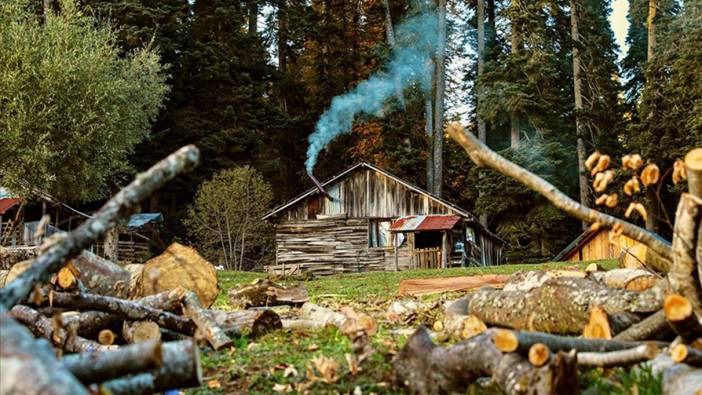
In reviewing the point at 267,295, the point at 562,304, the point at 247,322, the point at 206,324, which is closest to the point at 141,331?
the point at 206,324

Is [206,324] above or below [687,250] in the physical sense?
below

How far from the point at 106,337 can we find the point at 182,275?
7.41ft

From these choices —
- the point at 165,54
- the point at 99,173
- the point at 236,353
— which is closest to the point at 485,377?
the point at 236,353

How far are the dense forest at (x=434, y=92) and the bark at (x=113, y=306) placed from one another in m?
24.0

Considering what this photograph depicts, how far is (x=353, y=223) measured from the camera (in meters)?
35.7

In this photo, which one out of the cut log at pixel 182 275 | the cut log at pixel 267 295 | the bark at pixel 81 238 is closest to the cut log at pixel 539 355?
the bark at pixel 81 238

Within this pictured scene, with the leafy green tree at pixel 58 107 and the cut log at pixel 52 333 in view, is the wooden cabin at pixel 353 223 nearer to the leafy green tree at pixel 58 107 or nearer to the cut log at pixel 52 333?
the leafy green tree at pixel 58 107

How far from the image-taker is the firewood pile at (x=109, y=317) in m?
2.36

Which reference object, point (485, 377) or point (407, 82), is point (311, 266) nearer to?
point (407, 82)

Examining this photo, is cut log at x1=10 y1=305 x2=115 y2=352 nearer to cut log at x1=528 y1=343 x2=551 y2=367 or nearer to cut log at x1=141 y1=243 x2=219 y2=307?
cut log at x1=141 y1=243 x2=219 y2=307

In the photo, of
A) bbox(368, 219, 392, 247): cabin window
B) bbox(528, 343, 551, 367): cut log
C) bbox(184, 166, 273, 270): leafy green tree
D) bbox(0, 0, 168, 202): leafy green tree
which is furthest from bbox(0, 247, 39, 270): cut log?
bbox(368, 219, 392, 247): cabin window

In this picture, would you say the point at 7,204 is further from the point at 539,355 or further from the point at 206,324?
the point at 539,355

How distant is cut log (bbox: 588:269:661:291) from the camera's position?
Result: 6609 mm

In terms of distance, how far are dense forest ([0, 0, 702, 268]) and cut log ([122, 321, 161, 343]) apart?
78.8 feet
